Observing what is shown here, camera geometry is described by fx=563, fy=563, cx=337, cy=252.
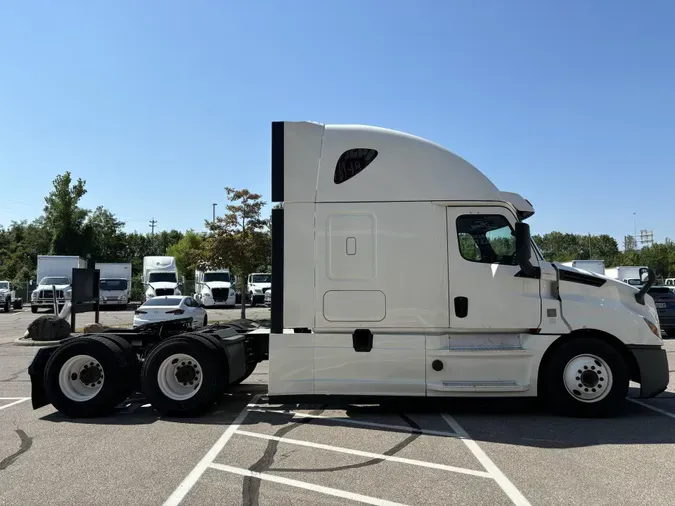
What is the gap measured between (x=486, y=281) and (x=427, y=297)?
779 mm

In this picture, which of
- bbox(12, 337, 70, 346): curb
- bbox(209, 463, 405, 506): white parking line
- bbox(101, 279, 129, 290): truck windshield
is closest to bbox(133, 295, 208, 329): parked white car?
bbox(12, 337, 70, 346): curb

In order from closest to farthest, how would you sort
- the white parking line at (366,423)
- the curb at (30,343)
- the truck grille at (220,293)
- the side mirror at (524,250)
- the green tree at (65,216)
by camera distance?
the white parking line at (366,423) → the side mirror at (524,250) → the curb at (30,343) → the truck grille at (220,293) → the green tree at (65,216)

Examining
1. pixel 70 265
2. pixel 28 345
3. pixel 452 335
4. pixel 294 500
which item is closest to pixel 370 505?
pixel 294 500

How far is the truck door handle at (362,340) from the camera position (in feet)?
23.3

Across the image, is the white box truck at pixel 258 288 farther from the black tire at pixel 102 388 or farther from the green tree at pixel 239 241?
the black tire at pixel 102 388

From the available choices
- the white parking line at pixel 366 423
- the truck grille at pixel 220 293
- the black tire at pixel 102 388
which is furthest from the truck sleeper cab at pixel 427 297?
the truck grille at pixel 220 293

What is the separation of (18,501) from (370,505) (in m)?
2.81

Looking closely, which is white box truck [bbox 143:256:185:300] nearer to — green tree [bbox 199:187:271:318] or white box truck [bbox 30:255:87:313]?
white box truck [bbox 30:255:87:313]

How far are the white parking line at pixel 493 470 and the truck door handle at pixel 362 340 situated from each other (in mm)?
1371

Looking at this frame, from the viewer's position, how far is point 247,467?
5297mm

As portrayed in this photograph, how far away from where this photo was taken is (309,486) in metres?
4.80

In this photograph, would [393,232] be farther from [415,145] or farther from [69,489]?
[69,489]

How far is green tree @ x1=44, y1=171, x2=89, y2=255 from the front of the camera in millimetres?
52719

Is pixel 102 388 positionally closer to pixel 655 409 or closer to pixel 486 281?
pixel 486 281
